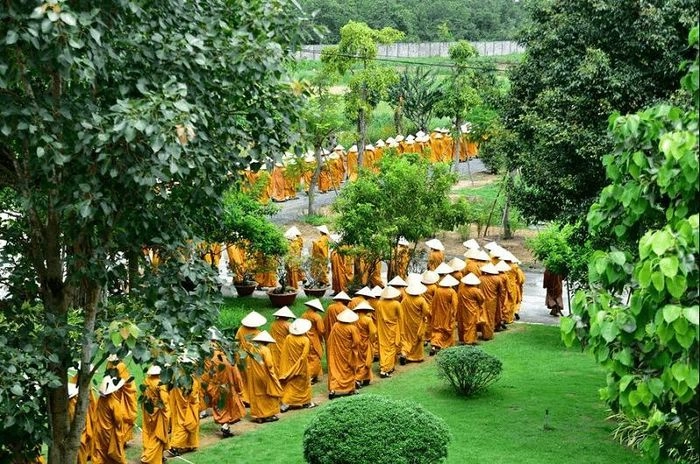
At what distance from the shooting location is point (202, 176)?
320 inches

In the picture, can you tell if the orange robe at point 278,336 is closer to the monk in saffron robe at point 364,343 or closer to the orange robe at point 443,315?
the monk in saffron robe at point 364,343

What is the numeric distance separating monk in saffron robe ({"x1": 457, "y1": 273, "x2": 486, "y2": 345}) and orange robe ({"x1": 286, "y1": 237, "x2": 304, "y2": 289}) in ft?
12.1

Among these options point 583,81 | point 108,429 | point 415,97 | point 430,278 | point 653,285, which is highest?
point 415,97

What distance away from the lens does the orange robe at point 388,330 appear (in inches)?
701

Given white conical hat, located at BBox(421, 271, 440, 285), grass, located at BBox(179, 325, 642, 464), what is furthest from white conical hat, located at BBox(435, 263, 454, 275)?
grass, located at BBox(179, 325, 642, 464)

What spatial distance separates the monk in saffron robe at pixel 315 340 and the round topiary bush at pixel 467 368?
6.61 feet

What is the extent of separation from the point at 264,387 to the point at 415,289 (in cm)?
395

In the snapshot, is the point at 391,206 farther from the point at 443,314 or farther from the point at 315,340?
the point at 315,340

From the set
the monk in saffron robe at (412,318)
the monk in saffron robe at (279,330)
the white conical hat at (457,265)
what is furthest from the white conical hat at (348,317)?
the white conical hat at (457,265)

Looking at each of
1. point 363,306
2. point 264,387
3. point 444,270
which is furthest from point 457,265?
point 264,387

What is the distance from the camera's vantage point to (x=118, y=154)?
749 cm

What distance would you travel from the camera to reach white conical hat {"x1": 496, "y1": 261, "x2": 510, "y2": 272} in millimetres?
20542

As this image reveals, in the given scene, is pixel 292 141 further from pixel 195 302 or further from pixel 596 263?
pixel 596 263

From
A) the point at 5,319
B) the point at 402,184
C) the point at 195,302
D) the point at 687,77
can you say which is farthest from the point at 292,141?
the point at 402,184
